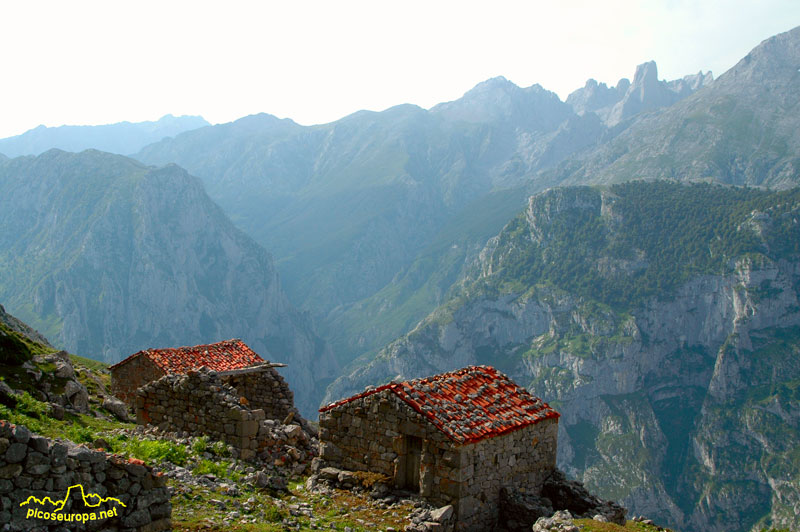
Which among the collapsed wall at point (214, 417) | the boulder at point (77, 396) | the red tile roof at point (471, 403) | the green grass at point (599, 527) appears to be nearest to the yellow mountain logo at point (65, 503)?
the collapsed wall at point (214, 417)

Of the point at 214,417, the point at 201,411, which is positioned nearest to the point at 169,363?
the point at 201,411

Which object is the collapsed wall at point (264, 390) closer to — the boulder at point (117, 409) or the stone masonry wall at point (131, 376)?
the boulder at point (117, 409)

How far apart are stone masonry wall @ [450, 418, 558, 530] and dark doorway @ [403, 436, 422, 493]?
131 centimetres

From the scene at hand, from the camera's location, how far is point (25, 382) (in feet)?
63.4

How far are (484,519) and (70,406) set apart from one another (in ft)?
40.2

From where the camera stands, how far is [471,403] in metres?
18.4

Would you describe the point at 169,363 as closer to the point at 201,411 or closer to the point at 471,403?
the point at 201,411

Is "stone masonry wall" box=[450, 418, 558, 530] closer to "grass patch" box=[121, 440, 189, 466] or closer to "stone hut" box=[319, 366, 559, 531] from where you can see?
"stone hut" box=[319, 366, 559, 531]

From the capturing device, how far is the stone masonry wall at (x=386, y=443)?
1620 centimetres

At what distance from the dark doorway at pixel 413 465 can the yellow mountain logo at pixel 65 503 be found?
8.34 meters

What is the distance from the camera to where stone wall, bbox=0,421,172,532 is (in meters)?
8.73

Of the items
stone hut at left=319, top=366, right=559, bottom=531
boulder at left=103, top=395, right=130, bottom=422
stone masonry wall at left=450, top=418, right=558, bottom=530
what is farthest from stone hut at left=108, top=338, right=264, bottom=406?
stone masonry wall at left=450, top=418, right=558, bottom=530

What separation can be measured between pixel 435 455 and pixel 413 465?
90cm

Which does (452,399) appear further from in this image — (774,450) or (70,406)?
(774,450)
